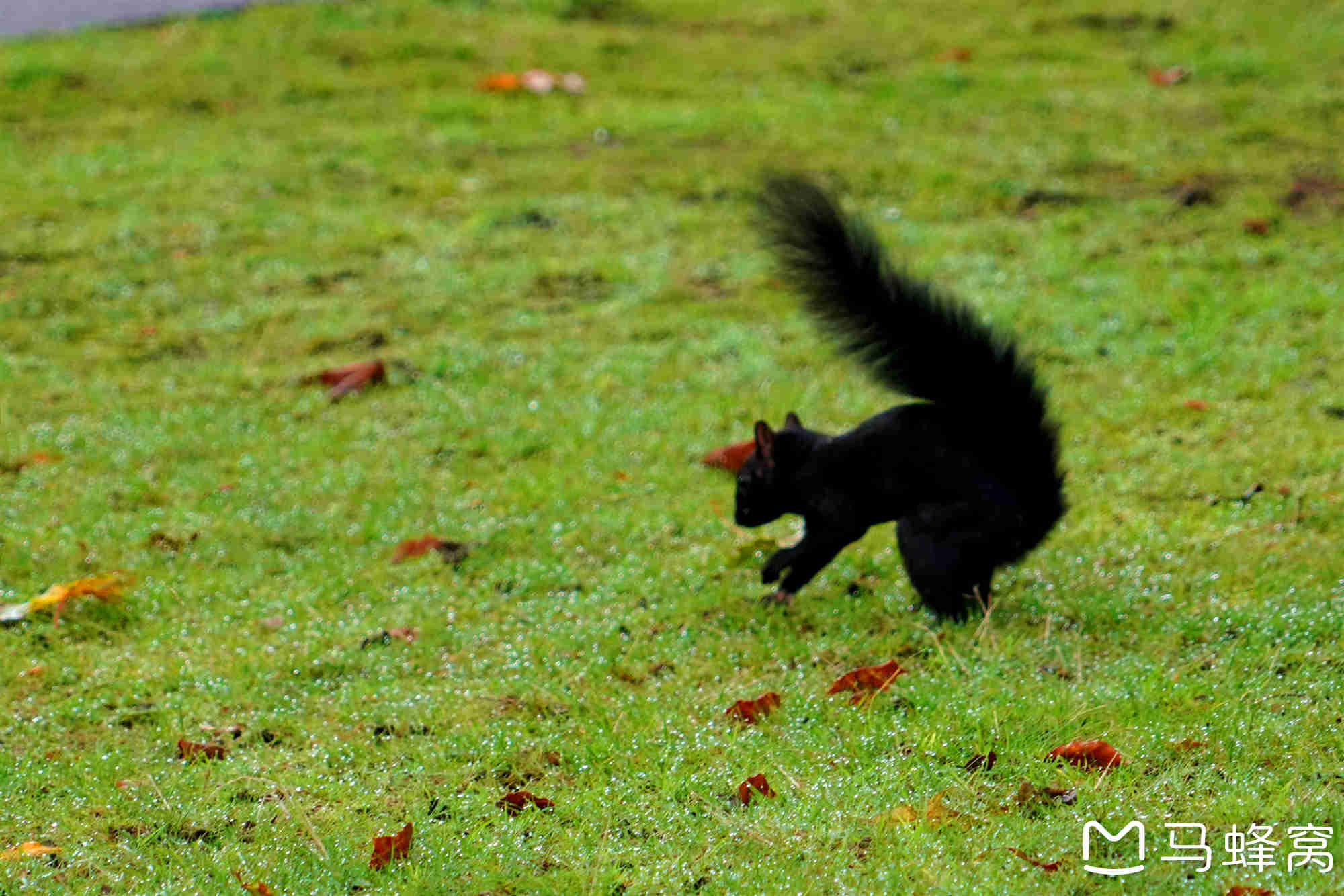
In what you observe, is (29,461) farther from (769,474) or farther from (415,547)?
(769,474)

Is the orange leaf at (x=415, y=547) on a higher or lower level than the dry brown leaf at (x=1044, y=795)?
lower

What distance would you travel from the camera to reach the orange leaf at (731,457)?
6.21 m

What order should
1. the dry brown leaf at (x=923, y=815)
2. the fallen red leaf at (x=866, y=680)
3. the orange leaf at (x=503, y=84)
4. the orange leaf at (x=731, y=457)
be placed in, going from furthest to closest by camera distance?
the orange leaf at (x=503, y=84) → the orange leaf at (x=731, y=457) → the fallen red leaf at (x=866, y=680) → the dry brown leaf at (x=923, y=815)

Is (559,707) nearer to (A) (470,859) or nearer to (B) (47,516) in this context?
(A) (470,859)

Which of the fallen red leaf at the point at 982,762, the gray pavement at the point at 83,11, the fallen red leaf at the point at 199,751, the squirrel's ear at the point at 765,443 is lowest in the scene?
the fallen red leaf at the point at 199,751

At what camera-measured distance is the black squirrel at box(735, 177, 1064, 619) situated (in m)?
4.36

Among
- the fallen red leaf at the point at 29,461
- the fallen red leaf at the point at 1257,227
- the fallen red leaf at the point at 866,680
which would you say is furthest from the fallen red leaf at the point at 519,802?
the fallen red leaf at the point at 1257,227

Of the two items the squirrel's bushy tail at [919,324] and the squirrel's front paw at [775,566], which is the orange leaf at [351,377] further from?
the squirrel's bushy tail at [919,324]

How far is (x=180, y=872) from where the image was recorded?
10.1 ft

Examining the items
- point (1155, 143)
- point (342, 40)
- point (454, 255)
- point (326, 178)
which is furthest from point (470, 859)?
point (342, 40)

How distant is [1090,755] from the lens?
334 cm

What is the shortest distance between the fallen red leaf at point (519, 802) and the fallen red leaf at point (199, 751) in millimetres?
890

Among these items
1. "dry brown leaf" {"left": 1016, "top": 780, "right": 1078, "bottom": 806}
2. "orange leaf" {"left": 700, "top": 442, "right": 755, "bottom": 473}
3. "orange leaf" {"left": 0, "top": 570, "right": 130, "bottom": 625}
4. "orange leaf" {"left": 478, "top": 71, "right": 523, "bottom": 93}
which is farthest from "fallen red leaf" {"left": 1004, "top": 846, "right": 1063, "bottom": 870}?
"orange leaf" {"left": 478, "top": 71, "right": 523, "bottom": 93}

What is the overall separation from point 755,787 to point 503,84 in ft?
31.3
